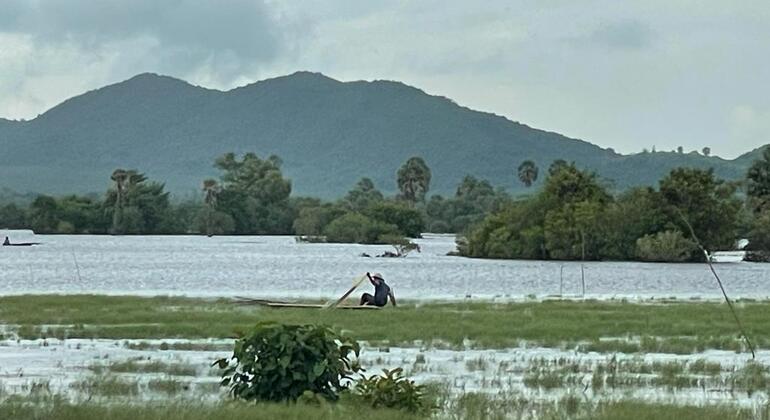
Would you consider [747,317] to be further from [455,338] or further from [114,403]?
[114,403]

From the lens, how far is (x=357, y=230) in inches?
6639

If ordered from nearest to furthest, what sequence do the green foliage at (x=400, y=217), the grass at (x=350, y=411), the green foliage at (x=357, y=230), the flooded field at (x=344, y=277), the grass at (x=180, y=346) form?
the grass at (x=350, y=411) < the grass at (x=180, y=346) < the flooded field at (x=344, y=277) < the green foliage at (x=400, y=217) < the green foliage at (x=357, y=230)

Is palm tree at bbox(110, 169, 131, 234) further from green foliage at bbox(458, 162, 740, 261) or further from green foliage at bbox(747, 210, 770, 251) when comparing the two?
green foliage at bbox(747, 210, 770, 251)

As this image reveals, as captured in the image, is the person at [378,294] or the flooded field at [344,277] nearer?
the person at [378,294]

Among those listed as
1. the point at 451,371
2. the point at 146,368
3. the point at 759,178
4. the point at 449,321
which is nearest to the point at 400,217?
the point at 759,178

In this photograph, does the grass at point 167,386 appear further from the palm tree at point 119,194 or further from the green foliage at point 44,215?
the green foliage at point 44,215

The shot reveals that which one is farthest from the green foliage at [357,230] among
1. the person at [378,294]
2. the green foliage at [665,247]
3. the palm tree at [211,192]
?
the person at [378,294]

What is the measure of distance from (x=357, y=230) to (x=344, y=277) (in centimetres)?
8995

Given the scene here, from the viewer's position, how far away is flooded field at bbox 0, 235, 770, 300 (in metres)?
61.2

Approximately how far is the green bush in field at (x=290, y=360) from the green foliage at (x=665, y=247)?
295 feet

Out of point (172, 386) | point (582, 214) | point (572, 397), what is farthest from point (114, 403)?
point (582, 214)

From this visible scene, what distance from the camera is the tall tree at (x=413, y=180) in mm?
190250

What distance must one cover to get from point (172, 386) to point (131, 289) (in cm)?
4202

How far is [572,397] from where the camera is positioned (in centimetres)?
1959
